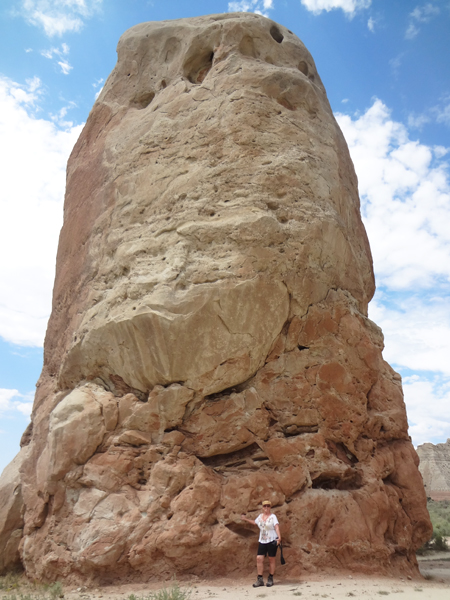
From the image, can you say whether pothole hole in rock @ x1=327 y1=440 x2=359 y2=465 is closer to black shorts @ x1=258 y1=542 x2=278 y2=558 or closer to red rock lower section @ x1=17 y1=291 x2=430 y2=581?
red rock lower section @ x1=17 y1=291 x2=430 y2=581

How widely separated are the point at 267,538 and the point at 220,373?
79.2 inches

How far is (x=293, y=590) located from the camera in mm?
5160

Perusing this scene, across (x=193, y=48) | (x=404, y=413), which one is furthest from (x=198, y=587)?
(x=193, y=48)

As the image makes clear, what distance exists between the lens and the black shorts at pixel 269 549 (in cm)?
559

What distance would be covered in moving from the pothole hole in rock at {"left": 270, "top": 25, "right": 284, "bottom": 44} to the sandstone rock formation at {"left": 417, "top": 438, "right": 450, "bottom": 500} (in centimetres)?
2854

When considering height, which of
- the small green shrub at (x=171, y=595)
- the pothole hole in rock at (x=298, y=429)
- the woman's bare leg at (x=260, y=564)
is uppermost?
the pothole hole in rock at (x=298, y=429)

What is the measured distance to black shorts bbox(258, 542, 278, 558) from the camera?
220 inches

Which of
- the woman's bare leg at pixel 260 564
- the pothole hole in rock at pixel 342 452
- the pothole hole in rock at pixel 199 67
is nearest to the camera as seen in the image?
the woman's bare leg at pixel 260 564

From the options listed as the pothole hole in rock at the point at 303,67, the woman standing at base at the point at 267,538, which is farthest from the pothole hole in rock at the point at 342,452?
the pothole hole in rock at the point at 303,67

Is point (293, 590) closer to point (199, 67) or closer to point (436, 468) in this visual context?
point (199, 67)

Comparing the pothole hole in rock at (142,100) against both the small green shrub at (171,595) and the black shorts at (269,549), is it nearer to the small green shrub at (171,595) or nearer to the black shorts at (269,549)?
the black shorts at (269,549)

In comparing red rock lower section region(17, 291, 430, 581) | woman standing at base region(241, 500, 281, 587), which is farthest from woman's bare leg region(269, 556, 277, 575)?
red rock lower section region(17, 291, 430, 581)

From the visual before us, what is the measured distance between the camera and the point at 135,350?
6590 mm

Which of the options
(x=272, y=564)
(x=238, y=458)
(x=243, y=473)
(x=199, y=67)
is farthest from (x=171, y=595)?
(x=199, y=67)
